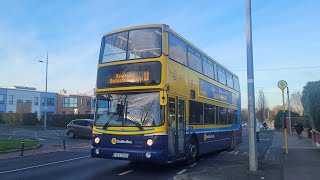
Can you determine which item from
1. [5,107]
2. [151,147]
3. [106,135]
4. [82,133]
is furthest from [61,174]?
[5,107]

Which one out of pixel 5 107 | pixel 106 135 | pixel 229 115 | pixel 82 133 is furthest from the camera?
pixel 5 107

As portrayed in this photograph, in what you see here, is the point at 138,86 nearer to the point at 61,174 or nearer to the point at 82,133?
the point at 61,174

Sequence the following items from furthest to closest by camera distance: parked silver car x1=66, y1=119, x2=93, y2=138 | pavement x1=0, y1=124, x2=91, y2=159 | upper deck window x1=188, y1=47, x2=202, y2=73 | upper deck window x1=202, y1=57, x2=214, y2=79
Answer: parked silver car x1=66, y1=119, x2=93, y2=138 < pavement x1=0, y1=124, x2=91, y2=159 < upper deck window x1=202, y1=57, x2=214, y2=79 < upper deck window x1=188, y1=47, x2=202, y2=73

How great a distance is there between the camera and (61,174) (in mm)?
11289

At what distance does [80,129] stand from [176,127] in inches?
746

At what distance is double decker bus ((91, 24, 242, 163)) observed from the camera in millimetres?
11180

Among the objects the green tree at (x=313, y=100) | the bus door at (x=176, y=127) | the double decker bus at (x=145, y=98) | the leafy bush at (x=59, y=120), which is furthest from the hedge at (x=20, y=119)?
the bus door at (x=176, y=127)

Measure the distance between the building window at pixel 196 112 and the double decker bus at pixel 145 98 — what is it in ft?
0.13

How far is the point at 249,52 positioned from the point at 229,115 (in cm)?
819

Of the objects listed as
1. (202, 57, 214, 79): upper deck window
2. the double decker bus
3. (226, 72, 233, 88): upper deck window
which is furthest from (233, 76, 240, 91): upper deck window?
the double decker bus

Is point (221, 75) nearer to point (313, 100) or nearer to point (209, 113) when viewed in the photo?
point (209, 113)

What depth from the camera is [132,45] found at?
480 inches

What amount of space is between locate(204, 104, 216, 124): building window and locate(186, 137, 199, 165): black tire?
150 centimetres

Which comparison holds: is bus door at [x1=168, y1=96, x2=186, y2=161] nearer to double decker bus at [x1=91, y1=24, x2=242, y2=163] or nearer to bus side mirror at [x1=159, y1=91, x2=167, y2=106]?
double decker bus at [x1=91, y1=24, x2=242, y2=163]
